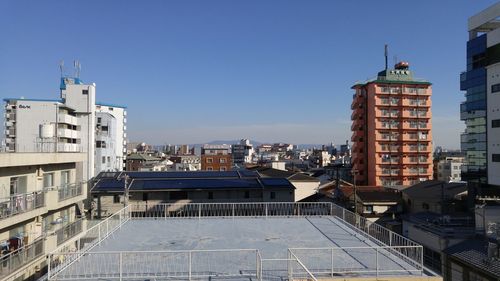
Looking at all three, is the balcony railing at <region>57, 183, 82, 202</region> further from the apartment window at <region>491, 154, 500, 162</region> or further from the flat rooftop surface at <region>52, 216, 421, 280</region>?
the apartment window at <region>491, 154, 500, 162</region>

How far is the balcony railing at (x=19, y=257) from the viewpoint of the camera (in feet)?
42.3

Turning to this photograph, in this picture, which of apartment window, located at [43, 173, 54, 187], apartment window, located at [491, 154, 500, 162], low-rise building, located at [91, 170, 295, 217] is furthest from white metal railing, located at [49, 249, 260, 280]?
apartment window, located at [491, 154, 500, 162]

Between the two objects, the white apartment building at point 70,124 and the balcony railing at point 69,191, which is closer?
the balcony railing at point 69,191

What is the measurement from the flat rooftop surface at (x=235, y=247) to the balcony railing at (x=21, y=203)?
507cm

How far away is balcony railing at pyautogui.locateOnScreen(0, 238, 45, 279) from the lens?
42.3 feet

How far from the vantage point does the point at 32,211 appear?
17266mm

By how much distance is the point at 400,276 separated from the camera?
323 inches

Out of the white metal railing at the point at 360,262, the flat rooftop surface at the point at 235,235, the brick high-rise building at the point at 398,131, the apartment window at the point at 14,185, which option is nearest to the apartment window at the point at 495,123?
the brick high-rise building at the point at 398,131

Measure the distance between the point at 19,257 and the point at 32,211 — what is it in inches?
151

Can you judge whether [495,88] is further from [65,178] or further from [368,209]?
[65,178]

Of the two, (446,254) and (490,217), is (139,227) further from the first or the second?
(490,217)

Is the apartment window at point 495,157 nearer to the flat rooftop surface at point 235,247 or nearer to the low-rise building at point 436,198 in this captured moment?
the low-rise building at point 436,198

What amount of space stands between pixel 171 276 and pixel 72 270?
7.74 ft

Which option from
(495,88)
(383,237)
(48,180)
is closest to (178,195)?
(48,180)
